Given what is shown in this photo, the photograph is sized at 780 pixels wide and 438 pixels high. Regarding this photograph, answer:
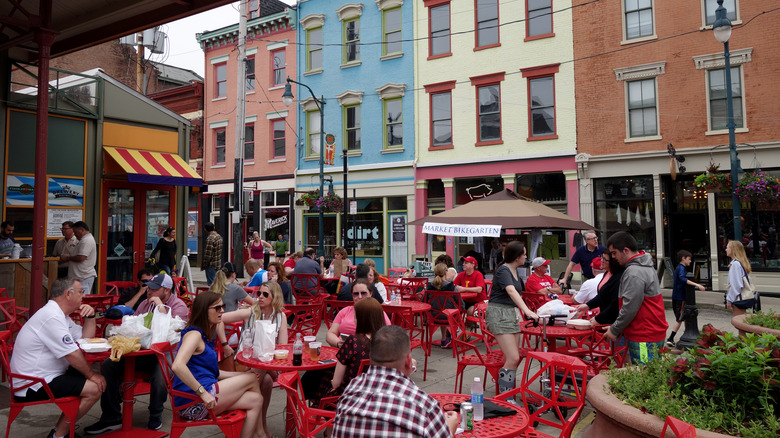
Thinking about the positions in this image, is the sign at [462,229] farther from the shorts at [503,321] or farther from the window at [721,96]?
the window at [721,96]

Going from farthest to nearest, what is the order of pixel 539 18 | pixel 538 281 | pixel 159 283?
pixel 539 18
pixel 538 281
pixel 159 283

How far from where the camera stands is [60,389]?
4.35 meters

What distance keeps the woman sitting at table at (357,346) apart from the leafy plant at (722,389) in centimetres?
187

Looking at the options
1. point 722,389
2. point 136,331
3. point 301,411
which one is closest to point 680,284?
point 722,389

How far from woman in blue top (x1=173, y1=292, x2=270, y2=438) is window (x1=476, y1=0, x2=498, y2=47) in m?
17.4

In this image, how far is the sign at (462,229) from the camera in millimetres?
8883

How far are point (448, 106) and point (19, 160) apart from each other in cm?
1432

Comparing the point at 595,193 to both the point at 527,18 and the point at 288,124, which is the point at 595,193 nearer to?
the point at 527,18

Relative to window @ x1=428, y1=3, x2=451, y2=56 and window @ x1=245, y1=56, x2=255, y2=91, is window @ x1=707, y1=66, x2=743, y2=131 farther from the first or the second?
window @ x1=245, y1=56, x2=255, y2=91

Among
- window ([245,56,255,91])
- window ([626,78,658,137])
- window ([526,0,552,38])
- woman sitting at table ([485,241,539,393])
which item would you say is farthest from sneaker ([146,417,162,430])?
window ([245,56,255,91])

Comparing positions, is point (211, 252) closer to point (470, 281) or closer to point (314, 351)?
point (470, 281)

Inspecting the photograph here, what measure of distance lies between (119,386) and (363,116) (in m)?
18.1

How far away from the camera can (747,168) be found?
14805mm

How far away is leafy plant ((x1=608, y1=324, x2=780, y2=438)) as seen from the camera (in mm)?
2885
